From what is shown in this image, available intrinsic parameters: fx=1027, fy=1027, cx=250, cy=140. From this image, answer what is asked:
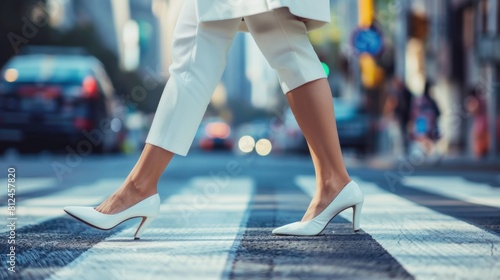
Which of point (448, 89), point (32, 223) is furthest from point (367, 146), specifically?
point (32, 223)

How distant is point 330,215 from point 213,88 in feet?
2.39

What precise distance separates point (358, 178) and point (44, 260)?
6871 millimetres

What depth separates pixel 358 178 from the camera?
10133 mm

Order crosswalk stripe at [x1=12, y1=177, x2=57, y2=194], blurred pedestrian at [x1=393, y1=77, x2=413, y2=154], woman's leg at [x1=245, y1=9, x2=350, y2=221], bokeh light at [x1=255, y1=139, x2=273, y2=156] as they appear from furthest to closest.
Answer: bokeh light at [x1=255, y1=139, x2=273, y2=156] → blurred pedestrian at [x1=393, y1=77, x2=413, y2=154] → crosswalk stripe at [x1=12, y1=177, x2=57, y2=194] → woman's leg at [x1=245, y1=9, x2=350, y2=221]

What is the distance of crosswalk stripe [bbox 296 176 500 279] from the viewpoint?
3.16m

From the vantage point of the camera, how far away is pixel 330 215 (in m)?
4.30

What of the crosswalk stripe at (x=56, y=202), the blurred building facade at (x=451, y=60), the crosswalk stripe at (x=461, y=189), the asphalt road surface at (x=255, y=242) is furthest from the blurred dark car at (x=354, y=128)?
the asphalt road surface at (x=255, y=242)

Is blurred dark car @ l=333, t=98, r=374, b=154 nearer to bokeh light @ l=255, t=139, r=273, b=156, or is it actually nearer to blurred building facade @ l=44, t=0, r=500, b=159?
blurred building facade @ l=44, t=0, r=500, b=159

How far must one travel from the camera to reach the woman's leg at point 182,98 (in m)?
4.20

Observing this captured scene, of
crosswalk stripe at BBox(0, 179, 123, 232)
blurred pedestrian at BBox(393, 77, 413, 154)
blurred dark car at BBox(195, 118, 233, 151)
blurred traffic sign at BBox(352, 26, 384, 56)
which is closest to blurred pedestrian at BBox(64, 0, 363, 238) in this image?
crosswalk stripe at BBox(0, 179, 123, 232)

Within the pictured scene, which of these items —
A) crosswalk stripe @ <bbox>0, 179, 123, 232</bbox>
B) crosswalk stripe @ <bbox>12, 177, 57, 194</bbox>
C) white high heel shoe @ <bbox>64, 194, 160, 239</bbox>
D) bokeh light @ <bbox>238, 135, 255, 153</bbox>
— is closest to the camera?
white high heel shoe @ <bbox>64, 194, 160, 239</bbox>

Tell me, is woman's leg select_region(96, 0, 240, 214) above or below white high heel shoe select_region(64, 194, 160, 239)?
above

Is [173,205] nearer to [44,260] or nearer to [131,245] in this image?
[131,245]

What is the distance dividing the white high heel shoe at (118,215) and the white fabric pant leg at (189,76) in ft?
0.84
